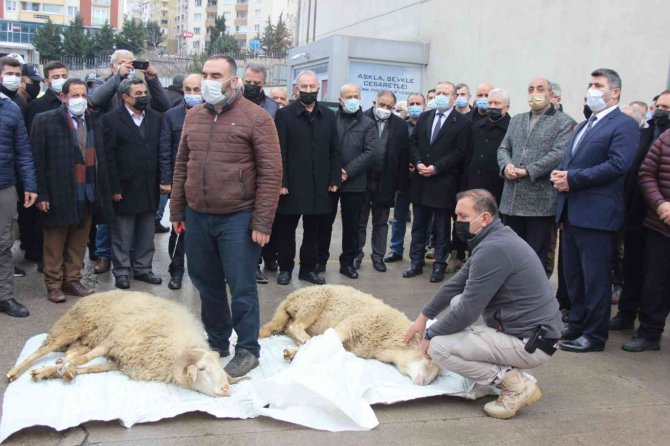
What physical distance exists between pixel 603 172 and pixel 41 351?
16.2ft

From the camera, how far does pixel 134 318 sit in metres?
4.82

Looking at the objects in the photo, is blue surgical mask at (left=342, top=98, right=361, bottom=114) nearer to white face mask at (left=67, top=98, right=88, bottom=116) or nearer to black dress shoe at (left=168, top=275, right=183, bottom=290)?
black dress shoe at (left=168, top=275, right=183, bottom=290)

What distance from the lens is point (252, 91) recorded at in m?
7.46

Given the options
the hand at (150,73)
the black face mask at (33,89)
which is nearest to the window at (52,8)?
the black face mask at (33,89)

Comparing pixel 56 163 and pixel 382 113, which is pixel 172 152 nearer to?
pixel 56 163

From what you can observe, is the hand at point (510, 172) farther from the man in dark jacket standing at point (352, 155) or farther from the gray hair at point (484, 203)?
the gray hair at point (484, 203)

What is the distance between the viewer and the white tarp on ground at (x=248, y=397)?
13.2 ft

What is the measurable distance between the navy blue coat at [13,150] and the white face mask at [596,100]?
5.40m

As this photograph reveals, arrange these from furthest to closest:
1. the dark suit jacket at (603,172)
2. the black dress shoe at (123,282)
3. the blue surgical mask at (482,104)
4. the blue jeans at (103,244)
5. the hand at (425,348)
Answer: the blue surgical mask at (482,104) < the blue jeans at (103,244) < the black dress shoe at (123,282) < the dark suit jacket at (603,172) < the hand at (425,348)

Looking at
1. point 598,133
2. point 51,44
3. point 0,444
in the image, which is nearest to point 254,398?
point 0,444

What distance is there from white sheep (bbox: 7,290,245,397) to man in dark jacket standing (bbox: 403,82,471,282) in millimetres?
3999

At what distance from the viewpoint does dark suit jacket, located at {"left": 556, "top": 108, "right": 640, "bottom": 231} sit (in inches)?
222

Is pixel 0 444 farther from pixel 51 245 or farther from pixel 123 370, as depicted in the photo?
pixel 51 245

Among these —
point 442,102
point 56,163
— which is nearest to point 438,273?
point 442,102
